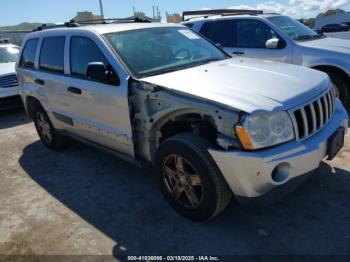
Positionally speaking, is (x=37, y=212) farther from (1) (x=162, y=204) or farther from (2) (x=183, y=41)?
(2) (x=183, y=41)

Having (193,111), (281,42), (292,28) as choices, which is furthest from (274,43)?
(193,111)

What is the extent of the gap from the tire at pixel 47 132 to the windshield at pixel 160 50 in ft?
6.81

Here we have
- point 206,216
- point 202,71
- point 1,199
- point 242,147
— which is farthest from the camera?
point 1,199

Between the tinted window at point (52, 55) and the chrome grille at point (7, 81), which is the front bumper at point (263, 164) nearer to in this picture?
the tinted window at point (52, 55)

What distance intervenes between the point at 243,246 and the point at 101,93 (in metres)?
2.03

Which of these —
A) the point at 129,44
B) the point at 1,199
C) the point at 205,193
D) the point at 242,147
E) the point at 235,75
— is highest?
the point at 129,44

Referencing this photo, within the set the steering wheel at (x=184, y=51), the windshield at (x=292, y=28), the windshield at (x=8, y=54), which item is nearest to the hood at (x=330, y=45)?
the windshield at (x=292, y=28)

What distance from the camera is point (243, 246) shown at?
279 centimetres

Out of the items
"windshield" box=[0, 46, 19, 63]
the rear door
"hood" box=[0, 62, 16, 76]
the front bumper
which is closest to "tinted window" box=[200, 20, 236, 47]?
the rear door

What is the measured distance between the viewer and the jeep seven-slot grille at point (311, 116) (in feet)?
8.86

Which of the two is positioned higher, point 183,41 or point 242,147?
point 183,41

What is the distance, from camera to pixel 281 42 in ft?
20.0

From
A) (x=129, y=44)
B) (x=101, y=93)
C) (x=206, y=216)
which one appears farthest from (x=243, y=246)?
(x=129, y=44)

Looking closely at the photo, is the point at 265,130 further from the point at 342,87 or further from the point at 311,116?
the point at 342,87
